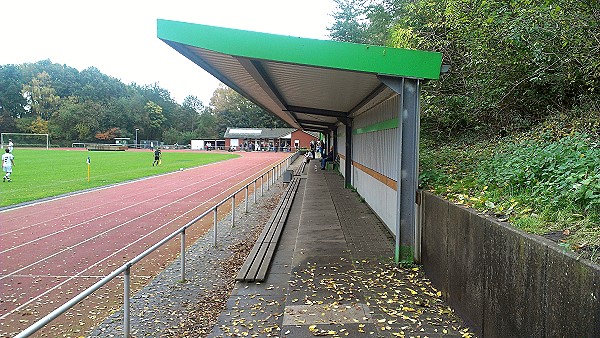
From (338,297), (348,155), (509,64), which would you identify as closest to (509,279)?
(338,297)

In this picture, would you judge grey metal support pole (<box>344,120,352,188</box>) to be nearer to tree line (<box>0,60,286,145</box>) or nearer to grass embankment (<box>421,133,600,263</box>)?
grass embankment (<box>421,133,600,263</box>)

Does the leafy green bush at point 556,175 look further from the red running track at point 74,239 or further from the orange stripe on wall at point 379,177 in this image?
the red running track at point 74,239

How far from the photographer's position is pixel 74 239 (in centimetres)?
952

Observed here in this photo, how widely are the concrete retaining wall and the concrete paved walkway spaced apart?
346 mm

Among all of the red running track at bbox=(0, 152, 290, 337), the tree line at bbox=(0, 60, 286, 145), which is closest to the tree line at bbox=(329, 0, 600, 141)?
the red running track at bbox=(0, 152, 290, 337)

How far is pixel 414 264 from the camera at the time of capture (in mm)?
6402

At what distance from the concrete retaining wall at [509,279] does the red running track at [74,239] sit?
443cm

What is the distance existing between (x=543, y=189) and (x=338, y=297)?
243 cm

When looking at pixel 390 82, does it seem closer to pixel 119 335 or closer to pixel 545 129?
pixel 545 129

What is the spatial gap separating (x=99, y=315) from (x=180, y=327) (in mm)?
1138

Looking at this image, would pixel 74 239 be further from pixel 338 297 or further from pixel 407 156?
pixel 407 156

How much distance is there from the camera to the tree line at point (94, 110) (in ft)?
270

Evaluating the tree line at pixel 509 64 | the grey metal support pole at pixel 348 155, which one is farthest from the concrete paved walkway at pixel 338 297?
the grey metal support pole at pixel 348 155

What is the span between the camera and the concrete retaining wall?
2.55 metres
